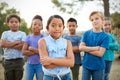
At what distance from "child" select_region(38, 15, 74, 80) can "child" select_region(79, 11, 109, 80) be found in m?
0.99

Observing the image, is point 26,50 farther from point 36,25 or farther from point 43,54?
point 43,54

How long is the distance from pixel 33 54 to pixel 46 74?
1640 millimetres

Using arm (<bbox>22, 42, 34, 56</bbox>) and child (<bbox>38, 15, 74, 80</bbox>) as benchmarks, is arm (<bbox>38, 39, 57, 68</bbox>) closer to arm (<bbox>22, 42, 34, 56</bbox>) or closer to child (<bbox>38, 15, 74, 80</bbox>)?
child (<bbox>38, 15, 74, 80</bbox>)

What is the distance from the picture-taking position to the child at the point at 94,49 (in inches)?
155

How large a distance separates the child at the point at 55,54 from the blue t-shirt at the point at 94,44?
99 centimetres

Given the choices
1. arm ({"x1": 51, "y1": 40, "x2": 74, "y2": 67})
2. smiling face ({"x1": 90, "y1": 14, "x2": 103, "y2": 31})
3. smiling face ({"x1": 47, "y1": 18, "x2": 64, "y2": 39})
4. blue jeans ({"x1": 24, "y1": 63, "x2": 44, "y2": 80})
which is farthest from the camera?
blue jeans ({"x1": 24, "y1": 63, "x2": 44, "y2": 80})

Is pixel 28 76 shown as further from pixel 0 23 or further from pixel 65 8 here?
pixel 0 23

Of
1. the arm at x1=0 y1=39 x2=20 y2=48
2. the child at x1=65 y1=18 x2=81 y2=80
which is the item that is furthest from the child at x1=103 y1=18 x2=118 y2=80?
the arm at x1=0 y1=39 x2=20 y2=48

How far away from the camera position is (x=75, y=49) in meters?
4.87

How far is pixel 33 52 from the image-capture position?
4.52 metres

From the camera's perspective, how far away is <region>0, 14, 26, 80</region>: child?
15.5 feet

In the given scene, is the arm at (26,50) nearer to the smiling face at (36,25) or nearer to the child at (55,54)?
the smiling face at (36,25)

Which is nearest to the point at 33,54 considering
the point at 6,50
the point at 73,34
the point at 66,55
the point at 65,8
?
the point at 6,50

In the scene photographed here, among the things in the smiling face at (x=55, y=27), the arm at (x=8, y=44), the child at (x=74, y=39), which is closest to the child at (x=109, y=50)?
the child at (x=74, y=39)
